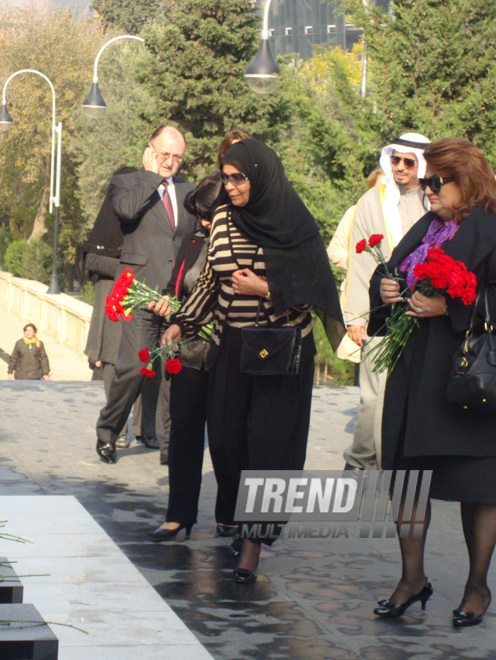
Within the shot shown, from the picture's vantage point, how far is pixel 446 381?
389 cm

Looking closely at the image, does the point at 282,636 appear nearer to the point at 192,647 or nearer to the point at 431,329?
the point at 192,647

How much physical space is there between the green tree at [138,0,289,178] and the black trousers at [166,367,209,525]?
27.8 metres

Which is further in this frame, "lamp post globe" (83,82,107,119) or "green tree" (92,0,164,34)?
"green tree" (92,0,164,34)

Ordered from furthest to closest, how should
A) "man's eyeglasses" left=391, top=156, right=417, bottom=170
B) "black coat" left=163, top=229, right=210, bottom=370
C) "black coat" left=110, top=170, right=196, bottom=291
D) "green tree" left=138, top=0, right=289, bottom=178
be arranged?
"green tree" left=138, top=0, right=289, bottom=178
"black coat" left=110, top=170, right=196, bottom=291
"man's eyeglasses" left=391, top=156, right=417, bottom=170
"black coat" left=163, top=229, right=210, bottom=370

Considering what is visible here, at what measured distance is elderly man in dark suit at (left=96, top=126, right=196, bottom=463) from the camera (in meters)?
6.46

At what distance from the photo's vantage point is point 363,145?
59.3ft

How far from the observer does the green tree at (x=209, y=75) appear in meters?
32.7

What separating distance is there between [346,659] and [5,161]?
44.9 meters

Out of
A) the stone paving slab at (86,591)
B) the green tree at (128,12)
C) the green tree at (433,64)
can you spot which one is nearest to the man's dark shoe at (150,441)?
the stone paving slab at (86,591)

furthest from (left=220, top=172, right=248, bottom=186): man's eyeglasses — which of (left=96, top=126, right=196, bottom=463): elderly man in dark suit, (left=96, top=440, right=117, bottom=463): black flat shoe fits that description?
(left=96, top=440, right=117, bottom=463): black flat shoe

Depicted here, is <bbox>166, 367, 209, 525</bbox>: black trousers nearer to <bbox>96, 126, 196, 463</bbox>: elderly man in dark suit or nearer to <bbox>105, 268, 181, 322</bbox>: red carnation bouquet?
<bbox>105, 268, 181, 322</bbox>: red carnation bouquet

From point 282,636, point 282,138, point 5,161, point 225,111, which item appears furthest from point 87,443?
point 5,161

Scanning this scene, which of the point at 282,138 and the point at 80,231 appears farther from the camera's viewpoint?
the point at 80,231

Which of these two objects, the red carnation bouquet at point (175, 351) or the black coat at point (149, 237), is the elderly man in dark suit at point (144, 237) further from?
the red carnation bouquet at point (175, 351)
